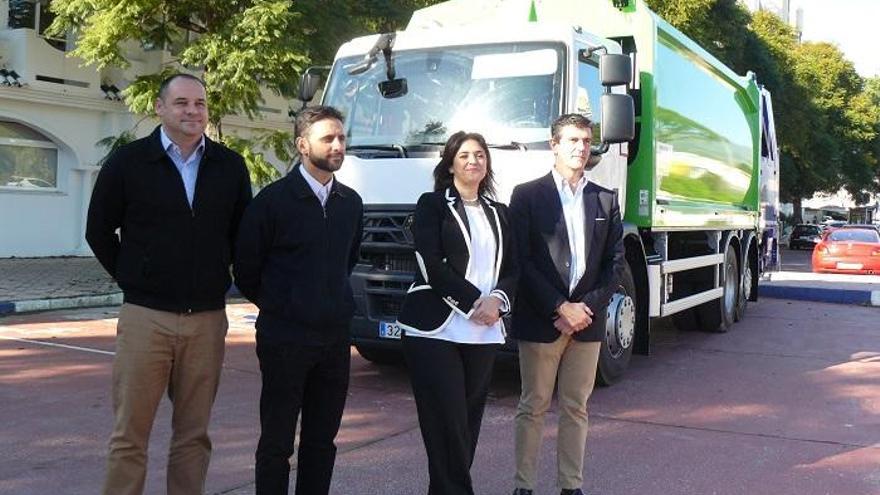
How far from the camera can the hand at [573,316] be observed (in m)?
4.31

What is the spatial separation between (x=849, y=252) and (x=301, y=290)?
2394 cm

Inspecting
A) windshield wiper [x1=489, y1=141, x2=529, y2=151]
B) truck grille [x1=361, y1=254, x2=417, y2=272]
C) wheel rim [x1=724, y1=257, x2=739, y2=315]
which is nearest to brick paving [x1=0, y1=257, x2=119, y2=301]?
truck grille [x1=361, y1=254, x2=417, y2=272]

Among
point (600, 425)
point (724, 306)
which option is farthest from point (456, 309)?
point (724, 306)

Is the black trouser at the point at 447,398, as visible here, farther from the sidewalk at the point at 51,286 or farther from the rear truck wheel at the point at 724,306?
the sidewalk at the point at 51,286

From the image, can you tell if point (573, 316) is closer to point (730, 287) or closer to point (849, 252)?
point (730, 287)

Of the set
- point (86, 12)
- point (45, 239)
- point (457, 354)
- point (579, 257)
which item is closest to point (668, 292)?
point (579, 257)

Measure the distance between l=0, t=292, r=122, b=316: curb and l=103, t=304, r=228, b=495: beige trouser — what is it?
905 centimetres

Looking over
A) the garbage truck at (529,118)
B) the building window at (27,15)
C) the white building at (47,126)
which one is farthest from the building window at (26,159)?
the garbage truck at (529,118)

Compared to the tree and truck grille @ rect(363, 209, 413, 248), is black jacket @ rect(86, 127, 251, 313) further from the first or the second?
the tree

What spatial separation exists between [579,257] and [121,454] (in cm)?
229

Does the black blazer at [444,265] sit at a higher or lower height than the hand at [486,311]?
higher

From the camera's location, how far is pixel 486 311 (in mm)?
3918

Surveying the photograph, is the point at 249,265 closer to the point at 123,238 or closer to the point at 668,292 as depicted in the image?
the point at 123,238

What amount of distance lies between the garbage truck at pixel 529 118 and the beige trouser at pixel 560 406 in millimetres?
2139
